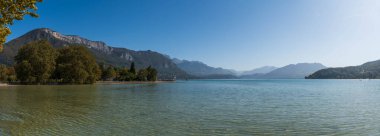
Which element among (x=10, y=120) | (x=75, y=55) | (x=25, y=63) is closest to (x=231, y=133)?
(x=10, y=120)

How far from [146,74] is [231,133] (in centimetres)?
17960

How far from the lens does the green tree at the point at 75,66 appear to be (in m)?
109

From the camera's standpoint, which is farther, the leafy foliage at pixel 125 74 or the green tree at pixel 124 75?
the green tree at pixel 124 75

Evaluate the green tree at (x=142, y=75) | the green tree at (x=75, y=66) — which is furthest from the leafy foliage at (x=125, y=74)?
the green tree at (x=75, y=66)

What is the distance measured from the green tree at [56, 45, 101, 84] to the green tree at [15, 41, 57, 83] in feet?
19.5

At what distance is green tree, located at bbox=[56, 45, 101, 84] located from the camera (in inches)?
4277

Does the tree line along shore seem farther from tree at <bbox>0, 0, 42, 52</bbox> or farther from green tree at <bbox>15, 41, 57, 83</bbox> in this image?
tree at <bbox>0, 0, 42, 52</bbox>

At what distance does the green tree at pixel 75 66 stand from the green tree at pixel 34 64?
19.5 feet

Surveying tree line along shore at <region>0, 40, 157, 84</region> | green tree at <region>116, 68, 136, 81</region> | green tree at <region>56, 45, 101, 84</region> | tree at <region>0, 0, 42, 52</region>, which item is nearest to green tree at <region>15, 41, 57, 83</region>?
tree line along shore at <region>0, 40, 157, 84</region>

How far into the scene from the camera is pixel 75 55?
114 meters

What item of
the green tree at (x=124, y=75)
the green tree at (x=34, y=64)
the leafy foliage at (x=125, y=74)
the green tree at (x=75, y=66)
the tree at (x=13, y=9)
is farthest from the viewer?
the green tree at (x=124, y=75)

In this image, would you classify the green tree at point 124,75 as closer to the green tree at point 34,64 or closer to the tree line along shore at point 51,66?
the tree line along shore at point 51,66

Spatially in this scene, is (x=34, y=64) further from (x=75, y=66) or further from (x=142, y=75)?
(x=142, y=75)

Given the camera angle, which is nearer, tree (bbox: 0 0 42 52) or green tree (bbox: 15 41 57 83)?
tree (bbox: 0 0 42 52)
